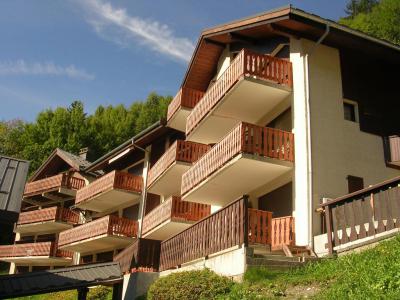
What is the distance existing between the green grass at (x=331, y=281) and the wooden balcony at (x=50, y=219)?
88.2 ft

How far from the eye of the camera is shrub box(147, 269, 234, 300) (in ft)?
41.3

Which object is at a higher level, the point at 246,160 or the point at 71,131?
the point at 71,131

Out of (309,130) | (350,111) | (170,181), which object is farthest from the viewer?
(170,181)

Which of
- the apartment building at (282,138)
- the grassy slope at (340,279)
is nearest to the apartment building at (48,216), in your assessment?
the apartment building at (282,138)

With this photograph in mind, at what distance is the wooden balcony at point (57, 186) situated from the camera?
1578 inches

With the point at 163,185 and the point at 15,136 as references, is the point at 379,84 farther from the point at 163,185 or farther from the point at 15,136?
the point at 15,136

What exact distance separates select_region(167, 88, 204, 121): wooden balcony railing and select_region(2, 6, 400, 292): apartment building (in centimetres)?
254

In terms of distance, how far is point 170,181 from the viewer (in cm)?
2692

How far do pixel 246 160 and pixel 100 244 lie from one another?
17.5m

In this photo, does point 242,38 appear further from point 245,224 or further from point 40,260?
point 40,260

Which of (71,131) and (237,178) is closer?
(237,178)

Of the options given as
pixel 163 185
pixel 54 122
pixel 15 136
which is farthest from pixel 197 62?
pixel 15 136

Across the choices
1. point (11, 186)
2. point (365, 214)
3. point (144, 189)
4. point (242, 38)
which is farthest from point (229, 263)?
point (144, 189)

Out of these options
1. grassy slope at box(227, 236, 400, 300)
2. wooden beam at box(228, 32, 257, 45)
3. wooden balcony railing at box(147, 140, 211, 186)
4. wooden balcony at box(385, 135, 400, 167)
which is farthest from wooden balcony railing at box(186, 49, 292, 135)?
grassy slope at box(227, 236, 400, 300)
